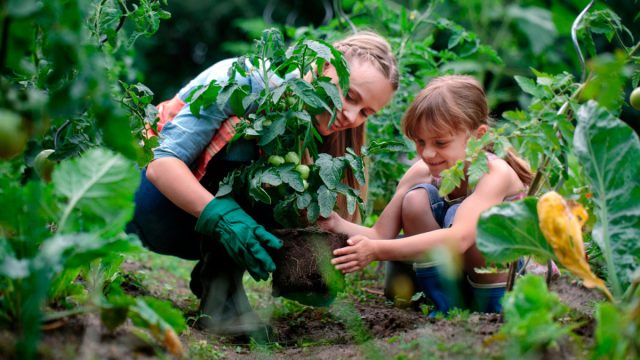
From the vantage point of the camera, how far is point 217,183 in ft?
7.29

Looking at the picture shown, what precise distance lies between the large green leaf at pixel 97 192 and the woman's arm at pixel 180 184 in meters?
0.68

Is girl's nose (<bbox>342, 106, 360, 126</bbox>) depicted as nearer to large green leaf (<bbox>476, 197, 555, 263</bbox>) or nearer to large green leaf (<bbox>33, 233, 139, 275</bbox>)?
large green leaf (<bbox>476, 197, 555, 263</bbox>)

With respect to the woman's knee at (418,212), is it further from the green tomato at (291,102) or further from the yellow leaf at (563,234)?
the yellow leaf at (563,234)

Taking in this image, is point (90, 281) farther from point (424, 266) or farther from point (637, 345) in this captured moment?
point (637, 345)

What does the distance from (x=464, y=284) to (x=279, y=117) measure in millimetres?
811

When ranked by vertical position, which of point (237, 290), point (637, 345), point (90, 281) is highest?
point (637, 345)

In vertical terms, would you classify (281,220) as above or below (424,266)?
above

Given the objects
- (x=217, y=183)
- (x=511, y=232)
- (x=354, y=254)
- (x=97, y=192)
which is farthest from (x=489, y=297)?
(x=97, y=192)

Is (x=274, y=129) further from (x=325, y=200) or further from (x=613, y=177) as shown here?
(x=613, y=177)

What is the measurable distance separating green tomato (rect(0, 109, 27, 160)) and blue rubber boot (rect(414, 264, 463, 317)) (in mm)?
1249

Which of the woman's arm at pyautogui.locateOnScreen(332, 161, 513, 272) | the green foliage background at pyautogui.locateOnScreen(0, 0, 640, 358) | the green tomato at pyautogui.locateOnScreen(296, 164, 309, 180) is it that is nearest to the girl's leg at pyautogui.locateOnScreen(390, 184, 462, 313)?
the woman's arm at pyautogui.locateOnScreen(332, 161, 513, 272)

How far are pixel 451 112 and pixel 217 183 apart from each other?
0.78 m

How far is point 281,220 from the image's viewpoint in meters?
1.97

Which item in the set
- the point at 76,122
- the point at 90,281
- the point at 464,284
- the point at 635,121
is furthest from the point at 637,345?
the point at 635,121
